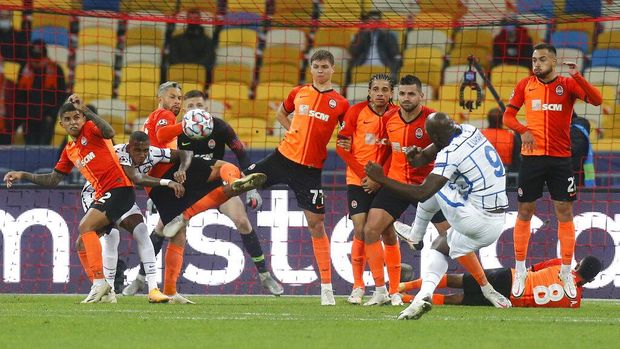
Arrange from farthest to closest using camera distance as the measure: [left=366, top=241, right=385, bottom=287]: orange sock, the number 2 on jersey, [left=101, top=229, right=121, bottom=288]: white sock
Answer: [left=101, top=229, right=121, bottom=288]: white sock < [left=366, top=241, right=385, bottom=287]: orange sock < the number 2 on jersey

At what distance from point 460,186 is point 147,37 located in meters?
9.19

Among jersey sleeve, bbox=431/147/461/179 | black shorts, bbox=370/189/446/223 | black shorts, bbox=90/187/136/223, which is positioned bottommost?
black shorts, bbox=90/187/136/223

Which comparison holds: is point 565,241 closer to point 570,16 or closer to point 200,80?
point 570,16

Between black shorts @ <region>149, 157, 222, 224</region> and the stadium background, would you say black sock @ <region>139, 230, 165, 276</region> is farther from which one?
black shorts @ <region>149, 157, 222, 224</region>

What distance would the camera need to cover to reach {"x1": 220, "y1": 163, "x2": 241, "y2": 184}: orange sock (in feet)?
37.0

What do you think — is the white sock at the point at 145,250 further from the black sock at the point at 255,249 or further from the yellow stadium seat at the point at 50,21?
the yellow stadium seat at the point at 50,21

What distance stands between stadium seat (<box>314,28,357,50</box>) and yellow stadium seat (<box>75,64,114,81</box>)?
2.88 metres

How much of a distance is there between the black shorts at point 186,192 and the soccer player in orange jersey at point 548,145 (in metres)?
2.68

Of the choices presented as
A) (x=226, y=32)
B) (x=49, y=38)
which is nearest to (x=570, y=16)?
(x=226, y=32)

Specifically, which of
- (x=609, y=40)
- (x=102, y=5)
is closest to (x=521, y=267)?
(x=102, y=5)

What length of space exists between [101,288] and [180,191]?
1046 mm

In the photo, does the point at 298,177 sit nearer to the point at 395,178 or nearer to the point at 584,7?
the point at 395,178

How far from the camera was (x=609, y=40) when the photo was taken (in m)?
16.9

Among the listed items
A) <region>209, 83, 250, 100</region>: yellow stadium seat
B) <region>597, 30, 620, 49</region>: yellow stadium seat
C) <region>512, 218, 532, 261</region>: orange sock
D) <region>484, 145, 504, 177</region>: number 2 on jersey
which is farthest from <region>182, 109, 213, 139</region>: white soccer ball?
<region>597, 30, 620, 49</region>: yellow stadium seat
